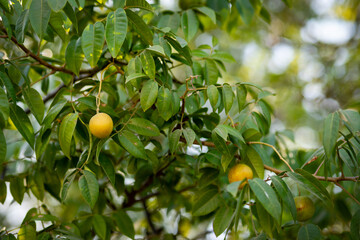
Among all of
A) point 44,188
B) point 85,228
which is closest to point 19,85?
point 44,188

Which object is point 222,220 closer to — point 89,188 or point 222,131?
point 222,131

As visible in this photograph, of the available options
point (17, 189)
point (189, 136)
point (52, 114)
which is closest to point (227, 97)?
point (189, 136)

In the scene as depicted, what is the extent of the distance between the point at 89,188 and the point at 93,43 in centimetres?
41

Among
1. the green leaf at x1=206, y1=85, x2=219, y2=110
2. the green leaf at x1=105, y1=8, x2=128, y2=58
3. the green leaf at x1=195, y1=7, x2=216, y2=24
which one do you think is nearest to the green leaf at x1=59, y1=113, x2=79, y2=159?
the green leaf at x1=105, y1=8, x2=128, y2=58

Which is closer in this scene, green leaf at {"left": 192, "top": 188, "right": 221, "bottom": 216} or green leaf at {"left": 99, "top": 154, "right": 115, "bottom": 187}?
green leaf at {"left": 99, "top": 154, "right": 115, "bottom": 187}

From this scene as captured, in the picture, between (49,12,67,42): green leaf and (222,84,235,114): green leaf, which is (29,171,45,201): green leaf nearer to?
(49,12,67,42): green leaf

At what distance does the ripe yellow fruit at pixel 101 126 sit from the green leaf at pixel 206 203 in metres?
0.43

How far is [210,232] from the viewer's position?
6.17 ft

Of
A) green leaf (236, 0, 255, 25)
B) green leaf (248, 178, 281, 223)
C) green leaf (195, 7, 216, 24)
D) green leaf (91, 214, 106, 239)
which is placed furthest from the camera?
green leaf (236, 0, 255, 25)

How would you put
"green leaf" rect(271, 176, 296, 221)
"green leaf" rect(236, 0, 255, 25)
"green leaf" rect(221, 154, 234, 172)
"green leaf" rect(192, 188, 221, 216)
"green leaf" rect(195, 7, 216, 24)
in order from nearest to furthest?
"green leaf" rect(271, 176, 296, 221)
"green leaf" rect(221, 154, 234, 172)
"green leaf" rect(192, 188, 221, 216)
"green leaf" rect(195, 7, 216, 24)
"green leaf" rect(236, 0, 255, 25)

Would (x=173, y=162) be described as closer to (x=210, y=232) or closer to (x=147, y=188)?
(x=147, y=188)

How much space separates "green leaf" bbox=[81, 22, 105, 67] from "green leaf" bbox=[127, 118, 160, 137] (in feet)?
0.71

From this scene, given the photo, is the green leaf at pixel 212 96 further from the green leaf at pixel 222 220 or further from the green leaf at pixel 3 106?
the green leaf at pixel 3 106

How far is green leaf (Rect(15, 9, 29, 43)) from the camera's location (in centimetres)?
115
